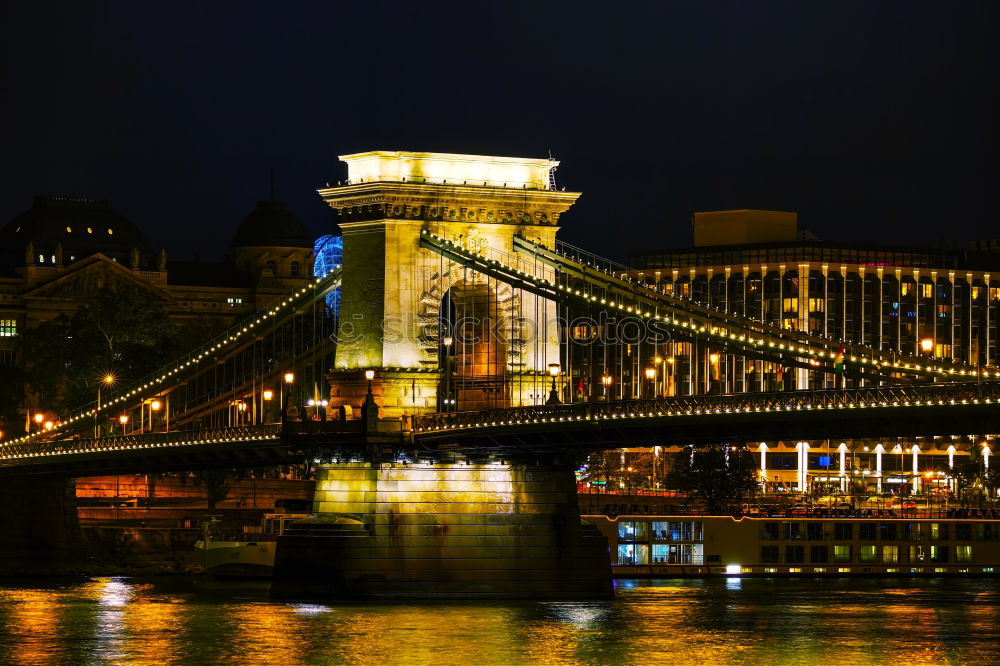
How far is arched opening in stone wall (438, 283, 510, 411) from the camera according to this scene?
280 feet

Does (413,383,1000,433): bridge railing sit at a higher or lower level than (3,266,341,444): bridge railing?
lower

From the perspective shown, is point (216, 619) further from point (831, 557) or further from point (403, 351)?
point (831, 557)

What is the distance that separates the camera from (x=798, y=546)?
356ft

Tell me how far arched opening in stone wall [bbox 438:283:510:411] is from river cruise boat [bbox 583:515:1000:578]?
2126 cm

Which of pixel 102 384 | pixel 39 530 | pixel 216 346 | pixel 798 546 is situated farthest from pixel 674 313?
pixel 102 384

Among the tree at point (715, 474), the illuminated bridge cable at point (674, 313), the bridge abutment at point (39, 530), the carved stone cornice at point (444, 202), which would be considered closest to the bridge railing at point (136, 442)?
the bridge abutment at point (39, 530)

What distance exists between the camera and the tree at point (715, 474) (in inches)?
5118

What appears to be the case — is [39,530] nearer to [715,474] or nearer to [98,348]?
[98,348]

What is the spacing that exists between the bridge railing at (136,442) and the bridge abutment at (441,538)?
182 inches

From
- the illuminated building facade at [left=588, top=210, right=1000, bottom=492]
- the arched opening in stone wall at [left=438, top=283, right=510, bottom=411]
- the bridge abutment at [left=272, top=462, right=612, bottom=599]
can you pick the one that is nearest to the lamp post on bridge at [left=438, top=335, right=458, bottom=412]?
the arched opening in stone wall at [left=438, top=283, right=510, bottom=411]

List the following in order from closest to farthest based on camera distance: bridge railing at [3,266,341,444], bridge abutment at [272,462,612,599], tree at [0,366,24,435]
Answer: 1. bridge abutment at [272,462,612,599]
2. bridge railing at [3,266,341,444]
3. tree at [0,366,24,435]

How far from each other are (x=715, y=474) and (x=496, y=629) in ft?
194

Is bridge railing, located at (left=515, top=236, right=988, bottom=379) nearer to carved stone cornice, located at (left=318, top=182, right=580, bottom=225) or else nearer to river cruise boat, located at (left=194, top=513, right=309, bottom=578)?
carved stone cornice, located at (left=318, top=182, right=580, bottom=225)

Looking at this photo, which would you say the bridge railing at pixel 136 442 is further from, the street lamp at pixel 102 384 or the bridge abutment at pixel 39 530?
the street lamp at pixel 102 384
